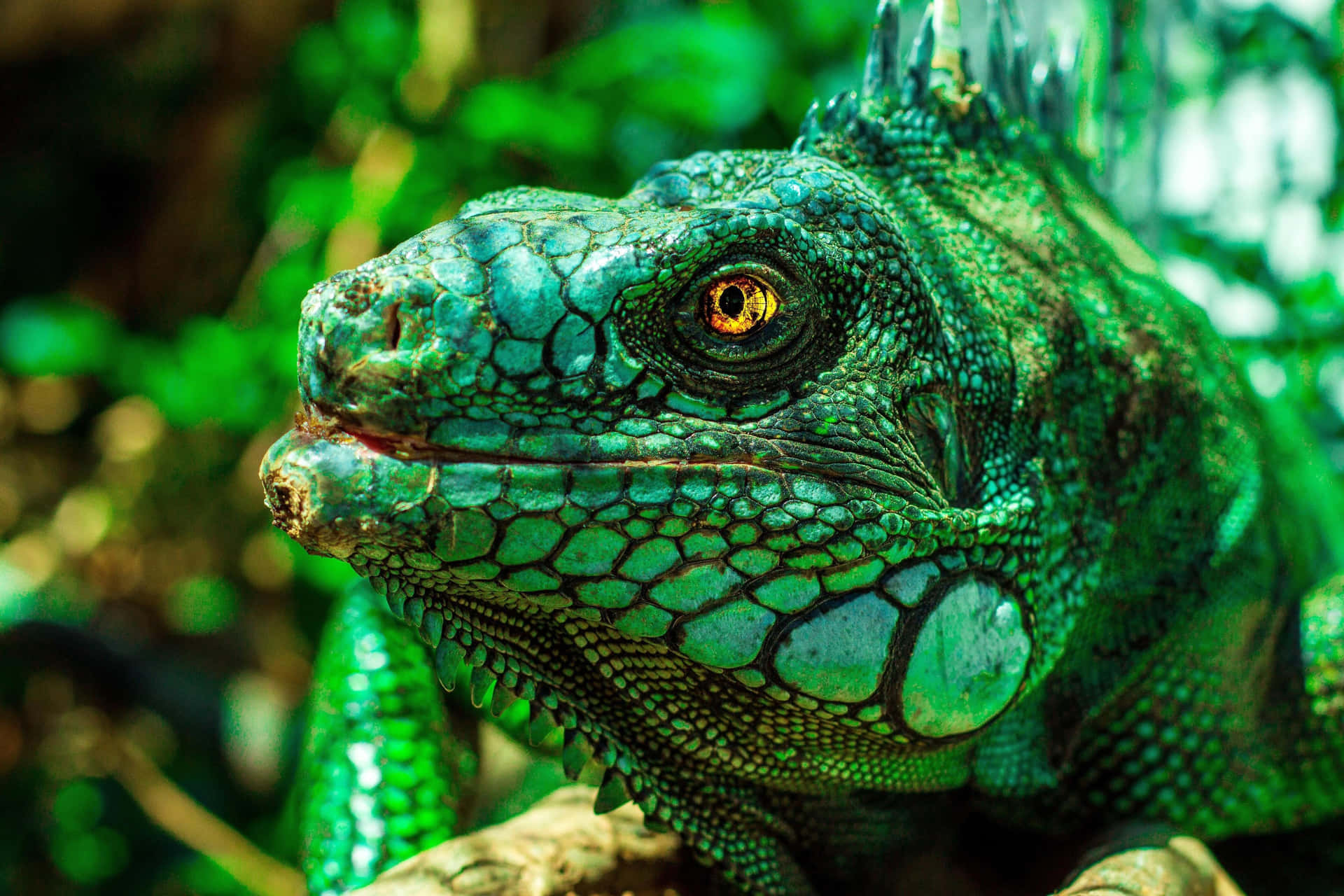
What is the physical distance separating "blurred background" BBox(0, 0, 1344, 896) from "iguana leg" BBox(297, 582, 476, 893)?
2.60 m

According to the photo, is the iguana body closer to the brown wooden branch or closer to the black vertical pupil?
the black vertical pupil

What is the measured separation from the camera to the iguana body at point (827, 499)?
166 cm

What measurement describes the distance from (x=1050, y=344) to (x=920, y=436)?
0.53 metres

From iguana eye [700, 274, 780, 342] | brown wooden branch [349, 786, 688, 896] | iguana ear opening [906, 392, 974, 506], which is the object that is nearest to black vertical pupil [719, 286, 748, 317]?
iguana eye [700, 274, 780, 342]

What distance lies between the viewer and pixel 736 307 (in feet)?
5.87

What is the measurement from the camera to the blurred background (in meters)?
5.05

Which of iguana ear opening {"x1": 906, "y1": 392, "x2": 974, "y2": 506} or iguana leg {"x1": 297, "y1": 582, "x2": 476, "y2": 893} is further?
iguana leg {"x1": 297, "y1": 582, "x2": 476, "y2": 893}

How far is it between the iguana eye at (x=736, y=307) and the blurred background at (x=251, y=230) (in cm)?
208

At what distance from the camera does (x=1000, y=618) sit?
1.98 m

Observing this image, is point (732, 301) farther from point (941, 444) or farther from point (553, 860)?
point (553, 860)

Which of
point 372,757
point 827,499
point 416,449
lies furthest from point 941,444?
point 372,757

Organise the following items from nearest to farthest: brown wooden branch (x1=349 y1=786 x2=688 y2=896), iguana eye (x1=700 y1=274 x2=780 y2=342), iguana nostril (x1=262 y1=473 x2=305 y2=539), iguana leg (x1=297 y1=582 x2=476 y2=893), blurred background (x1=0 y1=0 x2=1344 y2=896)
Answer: iguana nostril (x1=262 y1=473 x2=305 y2=539)
iguana eye (x1=700 y1=274 x2=780 y2=342)
brown wooden branch (x1=349 y1=786 x2=688 y2=896)
iguana leg (x1=297 y1=582 x2=476 y2=893)
blurred background (x1=0 y1=0 x2=1344 y2=896)

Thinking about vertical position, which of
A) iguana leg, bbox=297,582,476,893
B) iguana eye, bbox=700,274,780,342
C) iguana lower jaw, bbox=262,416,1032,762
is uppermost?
iguana eye, bbox=700,274,780,342

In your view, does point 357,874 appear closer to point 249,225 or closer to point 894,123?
point 894,123
